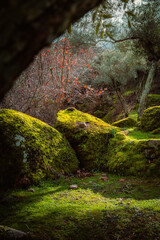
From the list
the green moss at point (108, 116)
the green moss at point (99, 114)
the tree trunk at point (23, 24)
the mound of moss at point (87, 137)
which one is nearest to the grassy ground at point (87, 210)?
the mound of moss at point (87, 137)

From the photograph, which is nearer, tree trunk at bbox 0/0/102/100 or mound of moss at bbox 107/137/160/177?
tree trunk at bbox 0/0/102/100

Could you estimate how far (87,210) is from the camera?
9.00 ft

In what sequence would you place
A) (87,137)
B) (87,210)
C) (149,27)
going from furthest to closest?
(149,27), (87,137), (87,210)

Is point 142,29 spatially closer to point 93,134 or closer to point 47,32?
point 93,134

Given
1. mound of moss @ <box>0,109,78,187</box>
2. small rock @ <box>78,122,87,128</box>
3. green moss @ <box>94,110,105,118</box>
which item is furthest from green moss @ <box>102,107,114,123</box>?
mound of moss @ <box>0,109,78,187</box>

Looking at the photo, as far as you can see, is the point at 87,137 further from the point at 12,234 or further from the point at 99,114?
the point at 99,114

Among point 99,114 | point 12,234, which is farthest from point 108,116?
point 12,234

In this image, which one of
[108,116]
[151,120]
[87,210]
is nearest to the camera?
[87,210]

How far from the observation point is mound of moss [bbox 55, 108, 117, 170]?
5336mm

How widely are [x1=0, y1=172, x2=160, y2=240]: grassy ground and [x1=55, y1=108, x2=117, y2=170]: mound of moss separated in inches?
50.5

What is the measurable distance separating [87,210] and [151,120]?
514 centimetres

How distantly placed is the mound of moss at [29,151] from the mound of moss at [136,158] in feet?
4.33

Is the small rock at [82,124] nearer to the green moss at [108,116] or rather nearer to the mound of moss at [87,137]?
the mound of moss at [87,137]

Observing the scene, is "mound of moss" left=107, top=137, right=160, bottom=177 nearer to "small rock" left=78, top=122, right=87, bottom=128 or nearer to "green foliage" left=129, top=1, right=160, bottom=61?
"small rock" left=78, top=122, right=87, bottom=128
